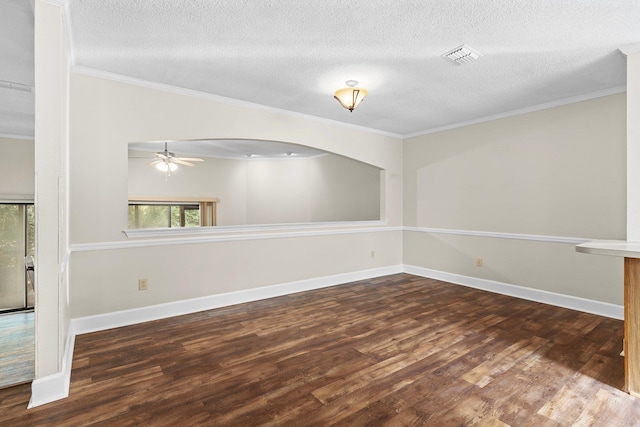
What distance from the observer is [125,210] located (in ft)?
10.7

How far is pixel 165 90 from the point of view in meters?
3.41

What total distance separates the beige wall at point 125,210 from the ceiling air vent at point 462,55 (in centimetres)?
216

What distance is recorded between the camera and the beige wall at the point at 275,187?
671 centimetres

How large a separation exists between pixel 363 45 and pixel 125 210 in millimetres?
2728

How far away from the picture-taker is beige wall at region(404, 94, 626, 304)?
352cm

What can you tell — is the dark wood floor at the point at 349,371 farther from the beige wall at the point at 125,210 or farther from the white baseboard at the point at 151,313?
the beige wall at the point at 125,210

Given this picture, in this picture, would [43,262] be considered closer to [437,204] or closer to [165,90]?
[165,90]

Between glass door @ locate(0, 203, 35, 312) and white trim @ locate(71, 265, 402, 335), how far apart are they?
11.5 ft

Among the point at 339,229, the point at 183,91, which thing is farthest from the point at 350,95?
the point at 339,229

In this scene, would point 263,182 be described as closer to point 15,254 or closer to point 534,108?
point 15,254

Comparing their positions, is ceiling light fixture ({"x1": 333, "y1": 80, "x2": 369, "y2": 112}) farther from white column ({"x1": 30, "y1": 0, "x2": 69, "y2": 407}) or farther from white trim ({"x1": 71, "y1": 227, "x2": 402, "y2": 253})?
white column ({"x1": 30, "y1": 0, "x2": 69, "y2": 407})

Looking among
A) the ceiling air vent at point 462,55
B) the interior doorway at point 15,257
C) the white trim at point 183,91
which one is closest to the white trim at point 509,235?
the white trim at point 183,91

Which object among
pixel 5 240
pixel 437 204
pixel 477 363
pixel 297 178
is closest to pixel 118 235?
pixel 477 363

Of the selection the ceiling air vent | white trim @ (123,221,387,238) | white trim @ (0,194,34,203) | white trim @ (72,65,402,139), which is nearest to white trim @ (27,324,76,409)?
white trim @ (123,221,387,238)
